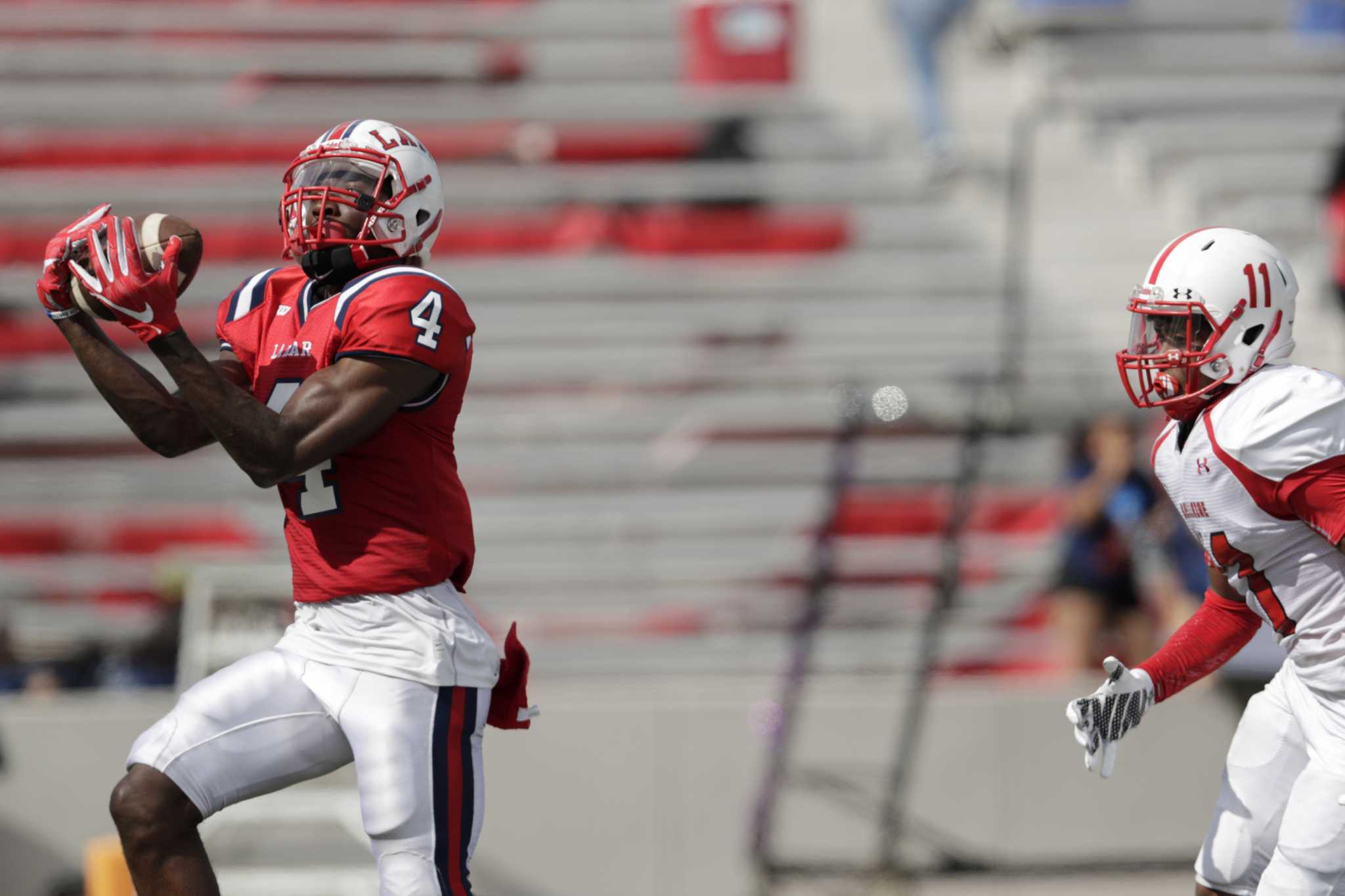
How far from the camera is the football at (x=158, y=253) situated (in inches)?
121

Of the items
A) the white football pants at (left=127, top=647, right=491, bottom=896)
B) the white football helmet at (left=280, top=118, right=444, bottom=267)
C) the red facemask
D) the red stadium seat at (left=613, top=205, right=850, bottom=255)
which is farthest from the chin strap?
the red stadium seat at (left=613, top=205, right=850, bottom=255)

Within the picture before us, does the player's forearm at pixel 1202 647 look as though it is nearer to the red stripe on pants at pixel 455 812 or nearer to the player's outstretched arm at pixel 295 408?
the red stripe on pants at pixel 455 812

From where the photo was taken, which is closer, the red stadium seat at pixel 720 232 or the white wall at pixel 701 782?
the white wall at pixel 701 782

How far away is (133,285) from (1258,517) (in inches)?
78.1

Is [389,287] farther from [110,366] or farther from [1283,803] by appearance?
[1283,803]

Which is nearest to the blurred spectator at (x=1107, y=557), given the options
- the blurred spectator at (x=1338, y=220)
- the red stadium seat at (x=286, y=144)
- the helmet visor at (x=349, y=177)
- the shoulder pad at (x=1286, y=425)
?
the blurred spectator at (x=1338, y=220)

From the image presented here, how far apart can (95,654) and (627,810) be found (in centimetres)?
194

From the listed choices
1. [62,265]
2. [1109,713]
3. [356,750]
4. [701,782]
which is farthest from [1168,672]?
[701,782]

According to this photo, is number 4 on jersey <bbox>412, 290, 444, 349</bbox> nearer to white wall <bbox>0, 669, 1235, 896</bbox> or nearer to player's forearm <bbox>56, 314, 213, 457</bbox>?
player's forearm <bbox>56, 314, 213, 457</bbox>

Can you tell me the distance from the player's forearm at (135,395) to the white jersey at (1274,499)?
1.81 m

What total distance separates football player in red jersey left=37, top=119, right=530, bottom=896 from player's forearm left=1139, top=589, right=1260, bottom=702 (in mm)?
1296

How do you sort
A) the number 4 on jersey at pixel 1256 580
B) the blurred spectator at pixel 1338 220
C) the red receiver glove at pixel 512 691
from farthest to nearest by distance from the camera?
the blurred spectator at pixel 1338 220
the red receiver glove at pixel 512 691
the number 4 on jersey at pixel 1256 580

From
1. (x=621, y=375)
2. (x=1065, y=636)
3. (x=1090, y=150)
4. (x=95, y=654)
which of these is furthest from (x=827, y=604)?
(x=1090, y=150)

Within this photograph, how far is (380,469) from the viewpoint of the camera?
3.16m
